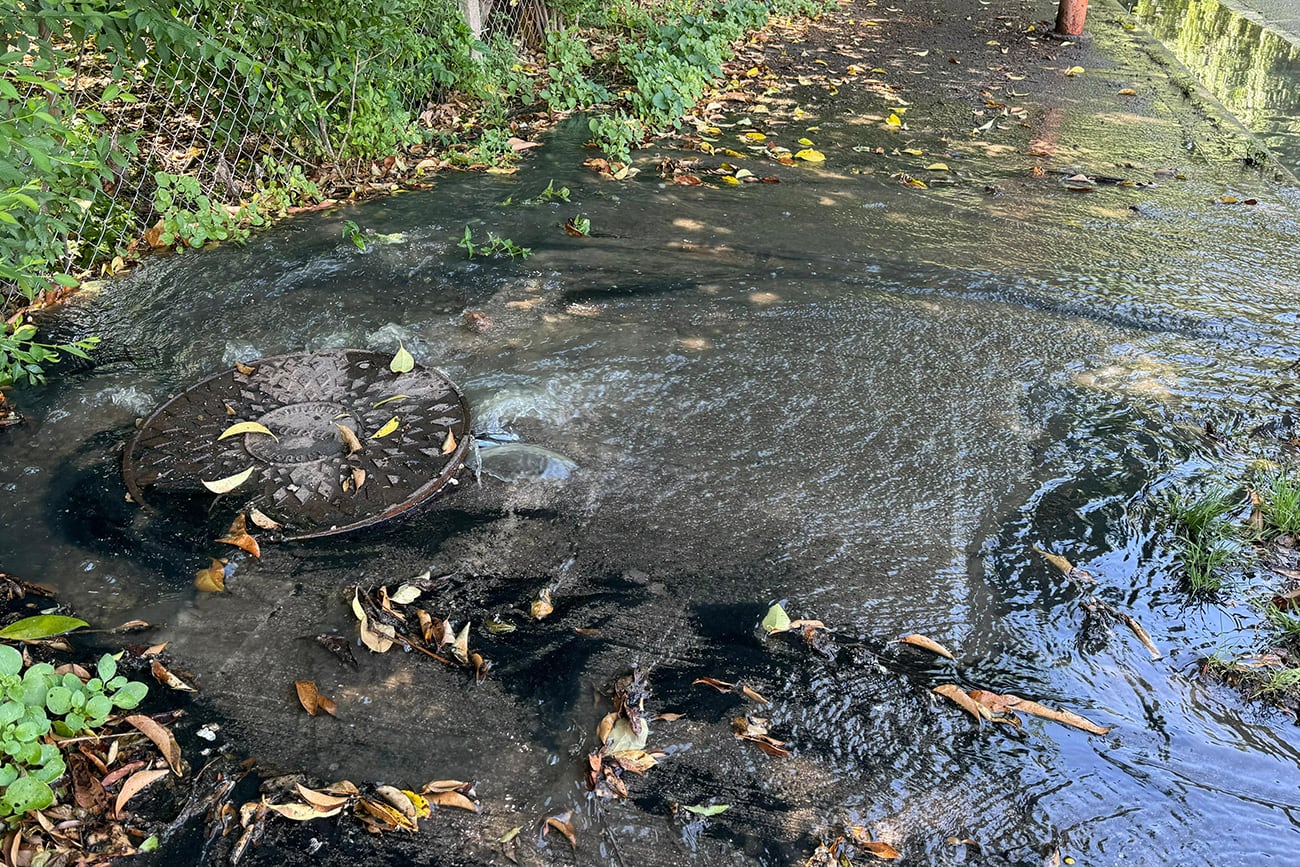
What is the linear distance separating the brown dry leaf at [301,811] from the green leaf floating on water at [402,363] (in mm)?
1843

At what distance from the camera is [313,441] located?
3.09 m

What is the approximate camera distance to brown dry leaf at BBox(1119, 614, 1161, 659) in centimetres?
243

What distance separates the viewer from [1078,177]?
5629 mm

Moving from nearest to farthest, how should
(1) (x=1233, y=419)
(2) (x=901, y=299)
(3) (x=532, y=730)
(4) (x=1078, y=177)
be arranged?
1. (3) (x=532, y=730)
2. (1) (x=1233, y=419)
3. (2) (x=901, y=299)
4. (4) (x=1078, y=177)

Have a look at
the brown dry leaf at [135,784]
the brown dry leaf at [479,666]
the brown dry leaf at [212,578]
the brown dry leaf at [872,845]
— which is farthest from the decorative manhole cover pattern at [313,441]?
the brown dry leaf at [872,845]

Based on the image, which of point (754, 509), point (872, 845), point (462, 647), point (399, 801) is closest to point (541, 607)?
point (462, 647)

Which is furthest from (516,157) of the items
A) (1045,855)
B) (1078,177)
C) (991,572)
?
(1045,855)

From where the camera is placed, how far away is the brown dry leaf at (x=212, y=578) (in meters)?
2.59

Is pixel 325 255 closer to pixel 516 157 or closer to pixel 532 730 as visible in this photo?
pixel 516 157

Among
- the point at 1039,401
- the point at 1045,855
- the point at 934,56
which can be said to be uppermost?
the point at 934,56

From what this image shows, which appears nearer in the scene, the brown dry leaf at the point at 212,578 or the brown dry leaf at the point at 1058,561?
the brown dry leaf at the point at 212,578

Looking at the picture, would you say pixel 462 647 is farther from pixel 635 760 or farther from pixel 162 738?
pixel 162 738

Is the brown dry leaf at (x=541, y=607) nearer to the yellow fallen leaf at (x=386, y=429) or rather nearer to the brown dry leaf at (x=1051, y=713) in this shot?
the yellow fallen leaf at (x=386, y=429)

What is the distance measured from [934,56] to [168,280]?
7.21m
